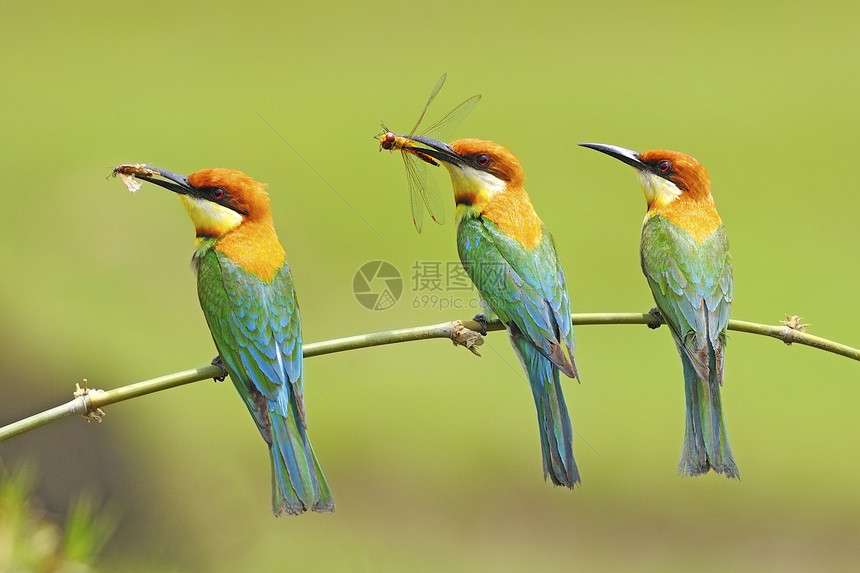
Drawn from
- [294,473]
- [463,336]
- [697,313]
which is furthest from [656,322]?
[294,473]

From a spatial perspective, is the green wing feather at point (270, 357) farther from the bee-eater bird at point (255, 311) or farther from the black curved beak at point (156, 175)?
the black curved beak at point (156, 175)

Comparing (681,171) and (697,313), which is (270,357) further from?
(681,171)

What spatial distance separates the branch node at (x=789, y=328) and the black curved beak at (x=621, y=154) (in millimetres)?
387

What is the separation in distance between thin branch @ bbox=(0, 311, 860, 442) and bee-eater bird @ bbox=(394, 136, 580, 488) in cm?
13

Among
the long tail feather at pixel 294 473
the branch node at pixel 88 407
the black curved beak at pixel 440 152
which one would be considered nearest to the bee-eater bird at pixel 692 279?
the black curved beak at pixel 440 152

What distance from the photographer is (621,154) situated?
1703 millimetres

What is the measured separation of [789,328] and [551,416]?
1.20ft

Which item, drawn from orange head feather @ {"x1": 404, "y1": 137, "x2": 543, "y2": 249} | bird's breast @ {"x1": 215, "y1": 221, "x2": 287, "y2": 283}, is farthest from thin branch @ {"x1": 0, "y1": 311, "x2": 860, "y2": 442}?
orange head feather @ {"x1": 404, "y1": 137, "x2": 543, "y2": 249}

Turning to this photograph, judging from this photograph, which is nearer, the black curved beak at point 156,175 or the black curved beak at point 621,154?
the black curved beak at point 156,175

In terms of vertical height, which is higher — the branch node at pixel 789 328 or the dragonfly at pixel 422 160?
the dragonfly at pixel 422 160

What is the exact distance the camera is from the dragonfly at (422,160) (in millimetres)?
1704

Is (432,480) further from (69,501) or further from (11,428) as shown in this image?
(11,428)

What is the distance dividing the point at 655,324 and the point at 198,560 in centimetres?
193

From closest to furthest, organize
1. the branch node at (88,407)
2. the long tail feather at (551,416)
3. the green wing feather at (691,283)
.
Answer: the branch node at (88,407) → the long tail feather at (551,416) → the green wing feather at (691,283)
